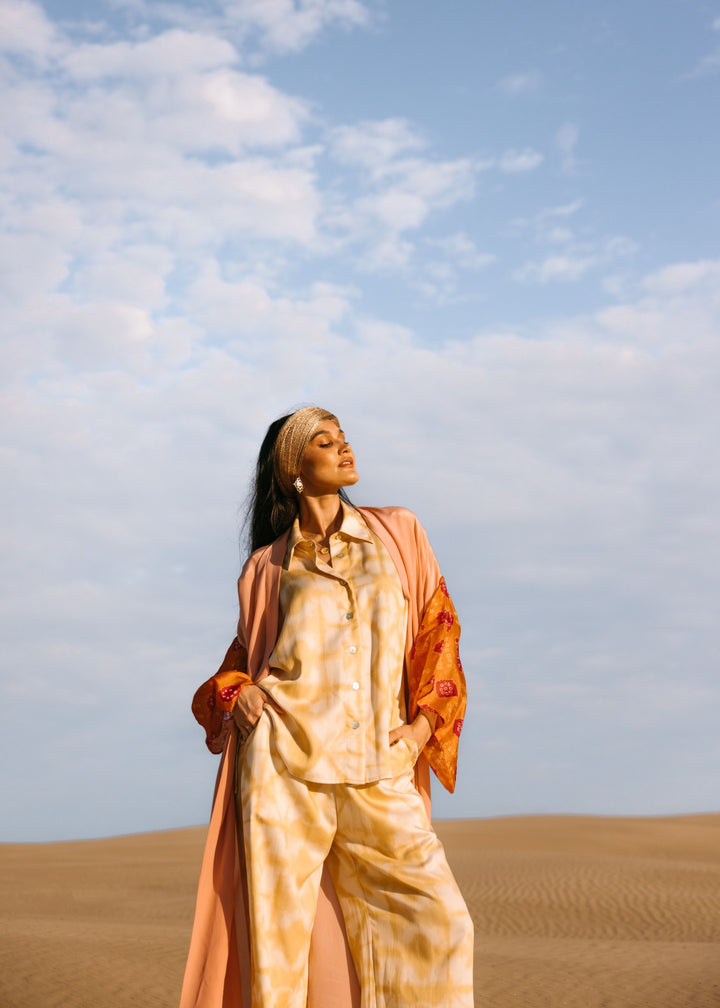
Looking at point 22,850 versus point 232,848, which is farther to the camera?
point 22,850

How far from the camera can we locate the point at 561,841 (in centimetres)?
3088

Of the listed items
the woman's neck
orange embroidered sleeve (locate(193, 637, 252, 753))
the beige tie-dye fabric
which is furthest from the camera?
the woman's neck

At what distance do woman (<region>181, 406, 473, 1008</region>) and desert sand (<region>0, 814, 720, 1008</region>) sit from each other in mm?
5785

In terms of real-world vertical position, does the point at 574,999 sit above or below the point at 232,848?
below

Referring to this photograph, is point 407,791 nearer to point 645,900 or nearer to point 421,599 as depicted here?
point 421,599

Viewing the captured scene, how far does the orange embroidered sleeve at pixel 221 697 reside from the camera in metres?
4.32

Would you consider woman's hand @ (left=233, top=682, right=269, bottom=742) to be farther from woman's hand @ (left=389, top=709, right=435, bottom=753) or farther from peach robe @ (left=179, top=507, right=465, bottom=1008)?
woman's hand @ (left=389, top=709, right=435, bottom=753)

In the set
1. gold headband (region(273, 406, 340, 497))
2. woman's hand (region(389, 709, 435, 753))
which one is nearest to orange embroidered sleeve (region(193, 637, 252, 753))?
woman's hand (region(389, 709, 435, 753))

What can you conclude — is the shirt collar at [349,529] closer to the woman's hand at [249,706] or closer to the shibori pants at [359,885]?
the woman's hand at [249,706]

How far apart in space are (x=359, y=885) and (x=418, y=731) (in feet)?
1.99

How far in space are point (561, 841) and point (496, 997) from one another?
22.1 m

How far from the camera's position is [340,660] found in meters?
4.19

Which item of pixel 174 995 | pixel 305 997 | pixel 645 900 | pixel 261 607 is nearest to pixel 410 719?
pixel 261 607

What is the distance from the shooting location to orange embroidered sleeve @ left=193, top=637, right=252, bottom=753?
170 inches
